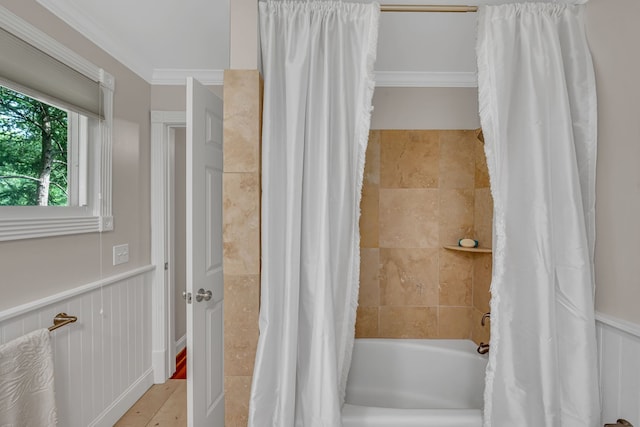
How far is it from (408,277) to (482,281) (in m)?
0.49

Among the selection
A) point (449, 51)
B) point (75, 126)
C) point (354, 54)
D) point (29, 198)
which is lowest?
point (29, 198)

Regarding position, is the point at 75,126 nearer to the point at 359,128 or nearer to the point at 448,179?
the point at 359,128

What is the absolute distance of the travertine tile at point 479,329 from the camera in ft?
7.51

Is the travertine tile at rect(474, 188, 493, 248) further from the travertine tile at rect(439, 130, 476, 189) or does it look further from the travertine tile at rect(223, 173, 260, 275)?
the travertine tile at rect(223, 173, 260, 275)

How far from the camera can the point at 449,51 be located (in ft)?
7.22

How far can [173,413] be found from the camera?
2.31m

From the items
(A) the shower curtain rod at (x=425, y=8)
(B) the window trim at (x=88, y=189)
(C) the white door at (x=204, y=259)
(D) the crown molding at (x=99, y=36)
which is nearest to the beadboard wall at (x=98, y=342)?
Answer: (B) the window trim at (x=88, y=189)

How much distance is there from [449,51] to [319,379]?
2062 millimetres

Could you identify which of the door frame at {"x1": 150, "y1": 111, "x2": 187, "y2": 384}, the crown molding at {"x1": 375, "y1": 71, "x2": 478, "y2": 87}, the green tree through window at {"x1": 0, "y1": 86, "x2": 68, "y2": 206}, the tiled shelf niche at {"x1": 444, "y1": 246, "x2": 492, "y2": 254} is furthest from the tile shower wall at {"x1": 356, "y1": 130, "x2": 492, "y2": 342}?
the green tree through window at {"x1": 0, "y1": 86, "x2": 68, "y2": 206}

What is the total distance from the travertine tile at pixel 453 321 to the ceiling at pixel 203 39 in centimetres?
166

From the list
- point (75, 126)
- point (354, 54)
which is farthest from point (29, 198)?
point (354, 54)

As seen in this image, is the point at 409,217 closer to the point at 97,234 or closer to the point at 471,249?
the point at 471,249

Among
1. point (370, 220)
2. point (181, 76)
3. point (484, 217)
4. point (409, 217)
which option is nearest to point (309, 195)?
point (370, 220)

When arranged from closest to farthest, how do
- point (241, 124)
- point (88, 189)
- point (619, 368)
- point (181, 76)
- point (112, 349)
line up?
1. point (619, 368)
2. point (241, 124)
3. point (88, 189)
4. point (112, 349)
5. point (181, 76)
